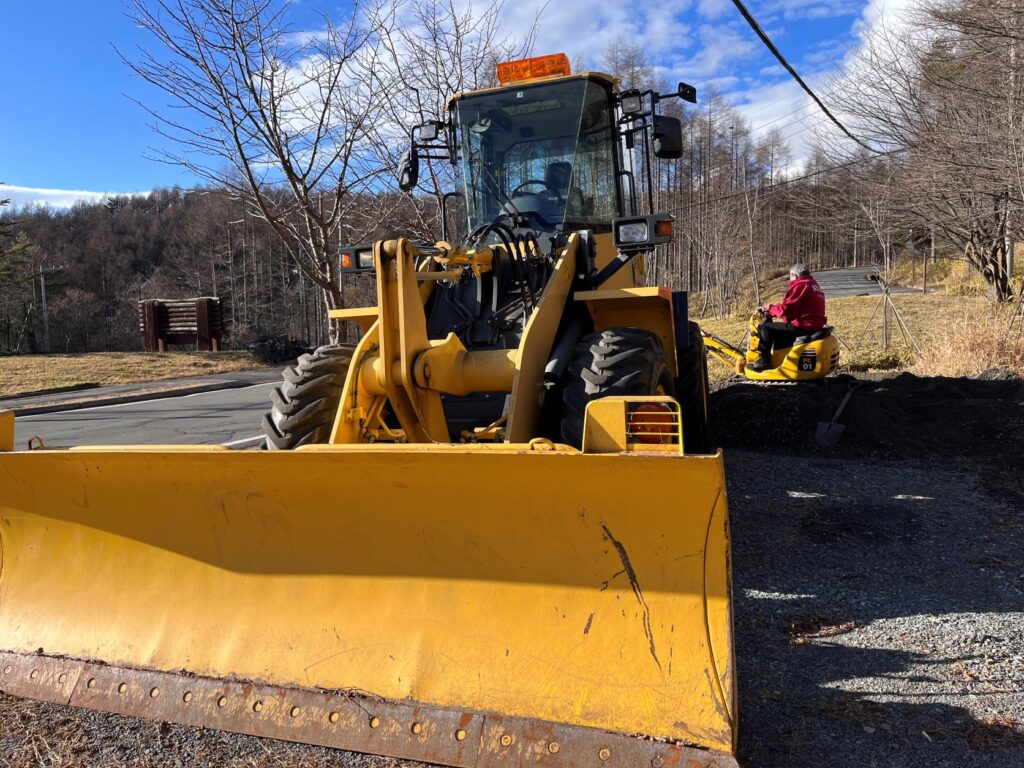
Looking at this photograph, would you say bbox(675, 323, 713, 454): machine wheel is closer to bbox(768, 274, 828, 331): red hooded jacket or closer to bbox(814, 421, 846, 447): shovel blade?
bbox(814, 421, 846, 447): shovel blade

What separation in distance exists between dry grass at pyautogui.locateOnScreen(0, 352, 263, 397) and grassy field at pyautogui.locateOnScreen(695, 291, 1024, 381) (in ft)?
46.5

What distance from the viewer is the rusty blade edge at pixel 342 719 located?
231 centimetres

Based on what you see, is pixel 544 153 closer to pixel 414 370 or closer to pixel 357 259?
pixel 357 259

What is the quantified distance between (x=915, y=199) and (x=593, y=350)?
15.5m

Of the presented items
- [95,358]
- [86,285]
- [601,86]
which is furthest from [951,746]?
[86,285]

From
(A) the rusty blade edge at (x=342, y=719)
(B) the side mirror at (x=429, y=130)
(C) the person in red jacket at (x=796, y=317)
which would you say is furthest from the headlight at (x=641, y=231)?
(C) the person in red jacket at (x=796, y=317)

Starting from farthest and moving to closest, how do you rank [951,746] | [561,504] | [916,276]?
[916,276]
[561,504]
[951,746]

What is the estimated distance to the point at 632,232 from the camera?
4.21 metres

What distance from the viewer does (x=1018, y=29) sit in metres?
10.4

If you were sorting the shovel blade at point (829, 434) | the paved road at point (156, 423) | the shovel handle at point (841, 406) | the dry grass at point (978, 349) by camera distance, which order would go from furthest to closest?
the dry grass at point (978, 349), the paved road at point (156, 423), the shovel handle at point (841, 406), the shovel blade at point (829, 434)

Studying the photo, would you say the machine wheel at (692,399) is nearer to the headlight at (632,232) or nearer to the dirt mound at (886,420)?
the dirt mound at (886,420)

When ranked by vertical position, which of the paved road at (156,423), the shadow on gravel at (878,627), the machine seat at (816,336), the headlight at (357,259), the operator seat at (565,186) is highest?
the operator seat at (565,186)

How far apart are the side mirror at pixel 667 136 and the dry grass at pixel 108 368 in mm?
15192

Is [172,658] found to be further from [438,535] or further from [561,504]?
[561,504]
